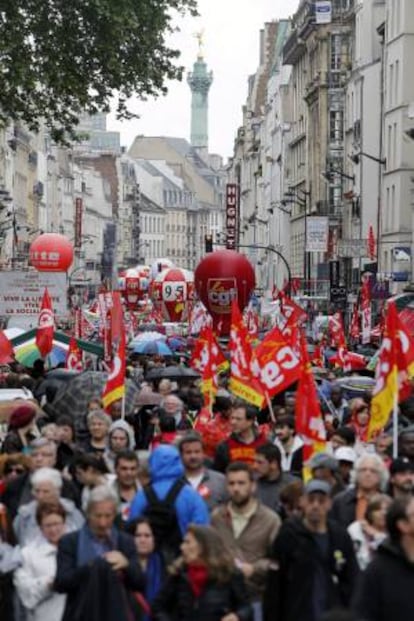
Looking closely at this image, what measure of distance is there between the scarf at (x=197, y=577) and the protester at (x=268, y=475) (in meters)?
2.91

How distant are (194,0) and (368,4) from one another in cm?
4772

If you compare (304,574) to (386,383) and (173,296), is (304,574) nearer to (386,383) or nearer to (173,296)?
(386,383)

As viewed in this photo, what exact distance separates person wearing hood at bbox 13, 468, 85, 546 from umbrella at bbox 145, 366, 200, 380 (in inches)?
588

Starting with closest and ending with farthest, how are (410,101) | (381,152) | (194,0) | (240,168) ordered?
(194,0), (410,101), (381,152), (240,168)

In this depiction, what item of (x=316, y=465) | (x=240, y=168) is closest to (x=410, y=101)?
(x=316, y=465)

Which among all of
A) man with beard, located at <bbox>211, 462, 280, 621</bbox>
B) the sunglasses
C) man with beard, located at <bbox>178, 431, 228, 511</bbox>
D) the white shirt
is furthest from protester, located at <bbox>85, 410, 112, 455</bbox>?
the white shirt

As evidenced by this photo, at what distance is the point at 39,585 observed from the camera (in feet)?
37.0

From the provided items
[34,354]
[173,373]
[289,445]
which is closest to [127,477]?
Result: [289,445]

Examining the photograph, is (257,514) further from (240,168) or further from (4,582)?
(240,168)

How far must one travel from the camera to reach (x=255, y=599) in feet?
36.8

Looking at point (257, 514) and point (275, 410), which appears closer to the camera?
point (257, 514)

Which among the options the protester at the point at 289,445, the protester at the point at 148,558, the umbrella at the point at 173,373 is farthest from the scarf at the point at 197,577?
the umbrella at the point at 173,373

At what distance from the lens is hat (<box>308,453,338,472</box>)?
13.5 m

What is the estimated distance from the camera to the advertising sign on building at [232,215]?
136 m
